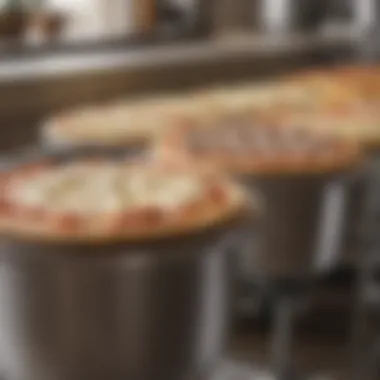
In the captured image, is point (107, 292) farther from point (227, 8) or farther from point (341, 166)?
point (227, 8)

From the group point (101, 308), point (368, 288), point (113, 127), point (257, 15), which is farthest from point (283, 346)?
point (257, 15)

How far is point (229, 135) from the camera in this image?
1.32 metres

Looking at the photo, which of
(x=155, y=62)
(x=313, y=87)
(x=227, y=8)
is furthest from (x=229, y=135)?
(x=227, y=8)

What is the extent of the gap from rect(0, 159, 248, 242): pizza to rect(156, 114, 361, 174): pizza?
0.28 feet

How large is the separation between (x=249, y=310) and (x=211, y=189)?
1.48 meters

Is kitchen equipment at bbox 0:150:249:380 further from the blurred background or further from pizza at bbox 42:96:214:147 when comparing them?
the blurred background

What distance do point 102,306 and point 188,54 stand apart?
4.95 feet

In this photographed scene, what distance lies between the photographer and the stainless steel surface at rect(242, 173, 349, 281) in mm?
1135

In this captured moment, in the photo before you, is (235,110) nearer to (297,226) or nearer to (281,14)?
(297,226)

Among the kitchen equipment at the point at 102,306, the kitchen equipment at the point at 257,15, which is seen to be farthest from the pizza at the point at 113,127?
the kitchen equipment at the point at 257,15

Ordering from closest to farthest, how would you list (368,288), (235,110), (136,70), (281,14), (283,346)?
(235,110), (283,346), (136,70), (368,288), (281,14)

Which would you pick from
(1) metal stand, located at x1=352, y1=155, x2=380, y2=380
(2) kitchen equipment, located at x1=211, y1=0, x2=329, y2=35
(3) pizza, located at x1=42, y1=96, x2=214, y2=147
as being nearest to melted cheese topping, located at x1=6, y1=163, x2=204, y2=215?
(3) pizza, located at x1=42, y1=96, x2=214, y2=147

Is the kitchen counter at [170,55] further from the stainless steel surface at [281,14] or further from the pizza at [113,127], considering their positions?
the pizza at [113,127]

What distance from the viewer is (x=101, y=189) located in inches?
37.4
